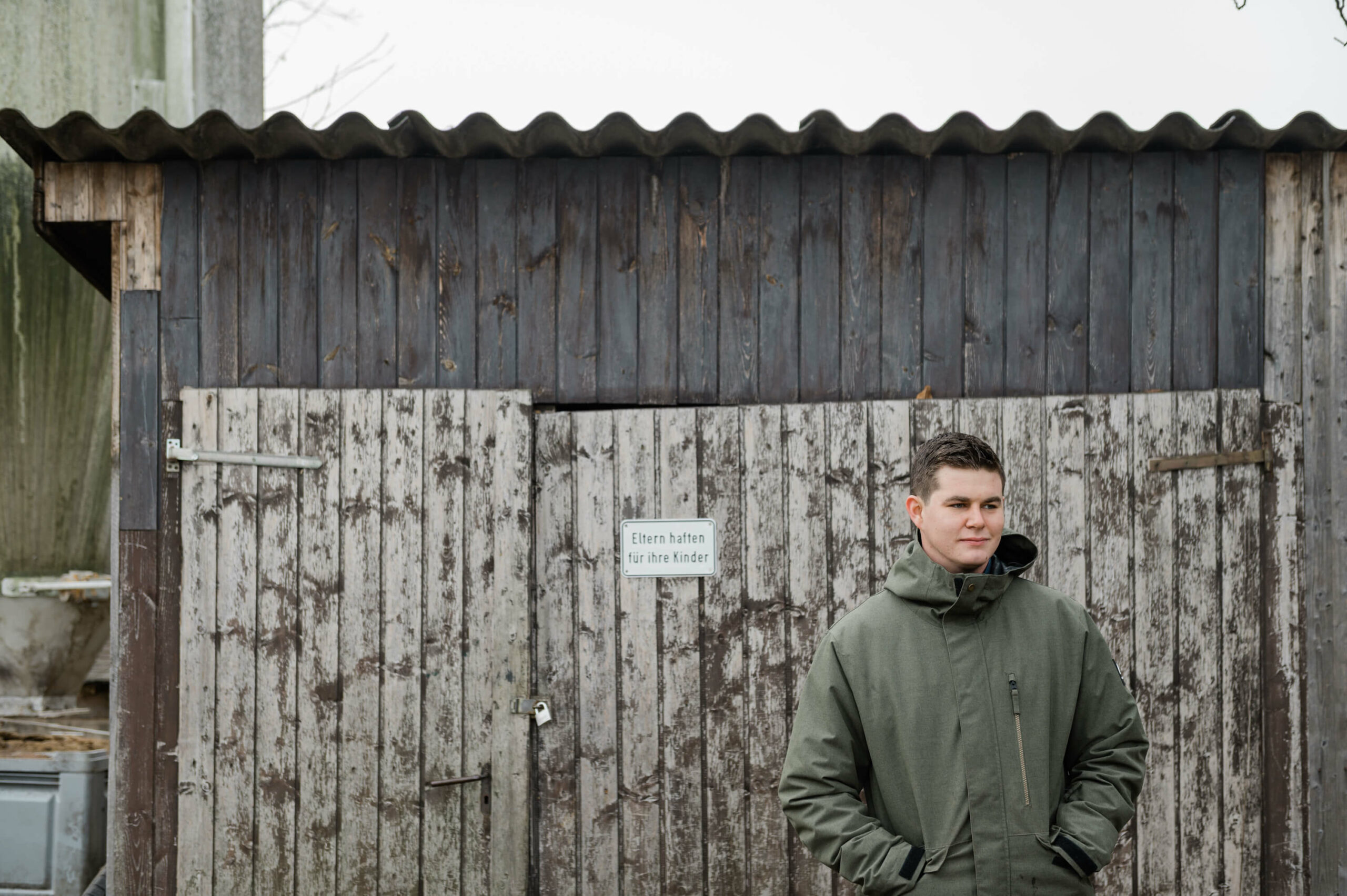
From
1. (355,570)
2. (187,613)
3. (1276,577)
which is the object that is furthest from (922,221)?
(187,613)

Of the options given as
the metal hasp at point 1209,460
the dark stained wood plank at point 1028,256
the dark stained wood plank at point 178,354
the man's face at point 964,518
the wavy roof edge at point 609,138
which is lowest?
the man's face at point 964,518

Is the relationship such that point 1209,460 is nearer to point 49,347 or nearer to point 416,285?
point 416,285

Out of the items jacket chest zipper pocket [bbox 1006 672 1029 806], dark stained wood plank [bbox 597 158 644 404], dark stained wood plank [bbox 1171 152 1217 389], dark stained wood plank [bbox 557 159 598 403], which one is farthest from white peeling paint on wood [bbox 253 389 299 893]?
dark stained wood plank [bbox 1171 152 1217 389]

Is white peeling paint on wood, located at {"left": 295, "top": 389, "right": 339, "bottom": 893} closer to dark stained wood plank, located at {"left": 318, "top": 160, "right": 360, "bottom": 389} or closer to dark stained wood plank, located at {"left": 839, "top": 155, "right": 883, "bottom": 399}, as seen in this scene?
dark stained wood plank, located at {"left": 318, "top": 160, "right": 360, "bottom": 389}

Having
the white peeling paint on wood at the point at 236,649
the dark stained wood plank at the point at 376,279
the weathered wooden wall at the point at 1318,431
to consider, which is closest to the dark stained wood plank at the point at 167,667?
the white peeling paint on wood at the point at 236,649

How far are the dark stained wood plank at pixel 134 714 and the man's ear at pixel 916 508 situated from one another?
2.84m

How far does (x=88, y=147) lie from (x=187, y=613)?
1763 millimetres

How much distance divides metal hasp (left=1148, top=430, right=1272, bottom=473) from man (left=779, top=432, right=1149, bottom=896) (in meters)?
1.61

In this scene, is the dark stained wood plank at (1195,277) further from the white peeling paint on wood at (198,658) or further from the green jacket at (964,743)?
the white peeling paint on wood at (198,658)

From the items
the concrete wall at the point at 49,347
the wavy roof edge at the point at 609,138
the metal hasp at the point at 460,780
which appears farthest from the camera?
the concrete wall at the point at 49,347

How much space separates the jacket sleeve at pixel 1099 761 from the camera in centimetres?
192

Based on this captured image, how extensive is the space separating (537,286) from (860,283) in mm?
1244

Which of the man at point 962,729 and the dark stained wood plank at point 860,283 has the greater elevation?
the dark stained wood plank at point 860,283

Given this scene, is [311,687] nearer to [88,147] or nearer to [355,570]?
[355,570]
